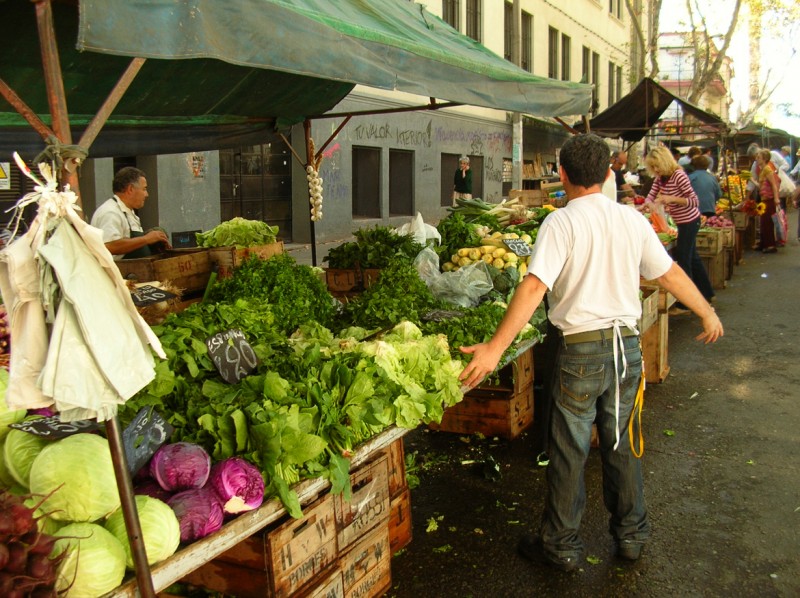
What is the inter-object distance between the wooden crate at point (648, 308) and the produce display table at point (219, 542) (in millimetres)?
3709

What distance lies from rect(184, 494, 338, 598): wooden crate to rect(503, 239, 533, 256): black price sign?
13.0ft

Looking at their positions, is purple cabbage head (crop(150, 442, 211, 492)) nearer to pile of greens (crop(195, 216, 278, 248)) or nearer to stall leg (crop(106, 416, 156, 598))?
stall leg (crop(106, 416, 156, 598))

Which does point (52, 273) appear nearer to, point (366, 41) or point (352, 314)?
point (366, 41)

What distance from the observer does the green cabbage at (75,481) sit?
2.39 m

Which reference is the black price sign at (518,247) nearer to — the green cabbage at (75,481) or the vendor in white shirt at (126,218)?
the vendor in white shirt at (126,218)

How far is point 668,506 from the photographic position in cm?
446

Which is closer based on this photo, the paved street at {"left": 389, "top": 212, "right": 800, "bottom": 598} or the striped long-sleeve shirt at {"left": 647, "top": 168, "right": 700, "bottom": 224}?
the paved street at {"left": 389, "top": 212, "right": 800, "bottom": 598}

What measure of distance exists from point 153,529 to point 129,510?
191 mm

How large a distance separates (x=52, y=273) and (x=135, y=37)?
92 centimetres

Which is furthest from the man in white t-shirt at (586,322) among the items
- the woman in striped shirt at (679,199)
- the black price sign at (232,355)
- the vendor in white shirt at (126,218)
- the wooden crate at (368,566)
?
the woman in striped shirt at (679,199)

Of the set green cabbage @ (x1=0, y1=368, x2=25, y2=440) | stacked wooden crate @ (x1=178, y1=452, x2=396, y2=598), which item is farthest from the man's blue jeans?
green cabbage @ (x1=0, y1=368, x2=25, y2=440)

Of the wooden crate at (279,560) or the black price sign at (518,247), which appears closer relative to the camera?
the wooden crate at (279,560)

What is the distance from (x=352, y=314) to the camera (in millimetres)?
5035

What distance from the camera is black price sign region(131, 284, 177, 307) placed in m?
3.85
